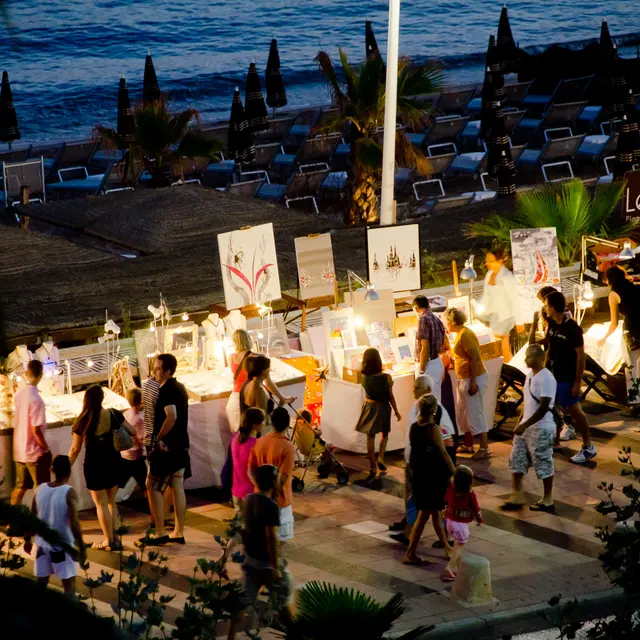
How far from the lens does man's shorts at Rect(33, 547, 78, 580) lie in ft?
21.1

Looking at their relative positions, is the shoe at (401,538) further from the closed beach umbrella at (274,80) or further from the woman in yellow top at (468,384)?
the closed beach umbrella at (274,80)

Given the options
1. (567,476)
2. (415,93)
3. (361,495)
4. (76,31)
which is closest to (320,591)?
(361,495)

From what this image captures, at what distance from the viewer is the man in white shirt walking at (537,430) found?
802 cm

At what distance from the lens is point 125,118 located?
1675cm

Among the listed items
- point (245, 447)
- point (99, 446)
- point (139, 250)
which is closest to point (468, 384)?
point (245, 447)

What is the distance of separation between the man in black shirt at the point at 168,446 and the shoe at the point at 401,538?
1.33 metres

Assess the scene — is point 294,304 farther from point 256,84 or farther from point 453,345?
point 256,84

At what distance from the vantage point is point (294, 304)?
10.4m

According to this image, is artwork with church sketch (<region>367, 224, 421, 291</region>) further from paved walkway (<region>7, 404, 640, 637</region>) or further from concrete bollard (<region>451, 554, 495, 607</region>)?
concrete bollard (<region>451, 554, 495, 607</region>)

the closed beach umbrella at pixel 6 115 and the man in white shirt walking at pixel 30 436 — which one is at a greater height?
the closed beach umbrella at pixel 6 115

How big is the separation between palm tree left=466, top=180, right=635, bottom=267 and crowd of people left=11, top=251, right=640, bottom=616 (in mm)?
3073

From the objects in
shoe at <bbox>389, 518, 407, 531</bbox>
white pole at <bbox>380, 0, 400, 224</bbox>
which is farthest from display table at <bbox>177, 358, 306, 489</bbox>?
white pole at <bbox>380, 0, 400, 224</bbox>

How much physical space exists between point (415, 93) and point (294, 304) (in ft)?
17.5

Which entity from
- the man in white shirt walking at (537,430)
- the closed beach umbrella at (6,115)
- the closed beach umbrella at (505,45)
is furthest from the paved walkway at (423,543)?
the closed beach umbrella at (6,115)
